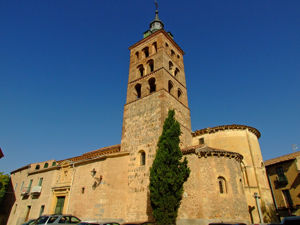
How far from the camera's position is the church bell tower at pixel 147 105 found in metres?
15.6

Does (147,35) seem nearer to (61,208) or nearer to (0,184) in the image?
(61,208)

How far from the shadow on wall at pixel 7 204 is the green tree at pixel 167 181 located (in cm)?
2185

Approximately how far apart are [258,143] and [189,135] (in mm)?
8211

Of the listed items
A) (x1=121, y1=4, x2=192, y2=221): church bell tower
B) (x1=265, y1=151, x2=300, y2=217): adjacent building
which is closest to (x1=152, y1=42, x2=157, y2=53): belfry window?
(x1=121, y1=4, x2=192, y2=221): church bell tower

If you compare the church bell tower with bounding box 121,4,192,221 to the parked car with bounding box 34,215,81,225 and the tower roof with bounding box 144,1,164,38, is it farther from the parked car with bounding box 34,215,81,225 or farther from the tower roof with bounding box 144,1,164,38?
the parked car with bounding box 34,215,81,225

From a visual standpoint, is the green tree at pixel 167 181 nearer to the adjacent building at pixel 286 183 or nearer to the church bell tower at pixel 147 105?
the church bell tower at pixel 147 105

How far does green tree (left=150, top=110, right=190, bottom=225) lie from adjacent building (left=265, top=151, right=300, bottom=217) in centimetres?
1506

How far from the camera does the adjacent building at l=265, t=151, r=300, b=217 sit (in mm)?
20922

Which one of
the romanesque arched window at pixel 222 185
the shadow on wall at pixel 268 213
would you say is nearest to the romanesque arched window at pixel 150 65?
the romanesque arched window at pixel 222 185

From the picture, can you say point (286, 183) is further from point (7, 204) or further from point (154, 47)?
point (7, 204)

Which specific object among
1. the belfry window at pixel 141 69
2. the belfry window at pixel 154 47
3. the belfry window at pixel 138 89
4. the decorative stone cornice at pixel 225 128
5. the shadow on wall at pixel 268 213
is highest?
the belfry window at pixel 154 47

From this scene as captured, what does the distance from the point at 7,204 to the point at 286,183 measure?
3417 centimetres

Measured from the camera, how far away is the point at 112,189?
50.5 feet

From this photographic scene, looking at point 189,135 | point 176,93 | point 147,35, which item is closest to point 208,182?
point 189,135
